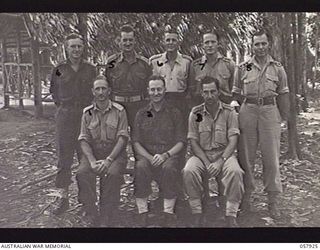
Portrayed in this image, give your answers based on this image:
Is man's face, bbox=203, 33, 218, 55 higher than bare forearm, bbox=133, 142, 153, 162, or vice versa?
man's face, bbox=203, 33, 218, 55

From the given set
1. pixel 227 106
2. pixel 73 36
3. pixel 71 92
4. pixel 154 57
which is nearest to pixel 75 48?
pixel 73 36

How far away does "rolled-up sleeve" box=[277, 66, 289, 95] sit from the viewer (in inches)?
92.6

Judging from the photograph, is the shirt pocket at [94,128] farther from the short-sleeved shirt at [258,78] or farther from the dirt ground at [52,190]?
the short-sleeved shirt at [258,78]

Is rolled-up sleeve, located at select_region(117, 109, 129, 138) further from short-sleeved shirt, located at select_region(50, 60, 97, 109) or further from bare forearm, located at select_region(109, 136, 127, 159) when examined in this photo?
short-sleeved shirt, located at select_region(50, 60, 97, 109)

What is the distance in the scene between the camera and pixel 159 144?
2363 millimetres

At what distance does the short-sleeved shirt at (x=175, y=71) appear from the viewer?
2350mm

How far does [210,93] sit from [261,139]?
286 millimetres

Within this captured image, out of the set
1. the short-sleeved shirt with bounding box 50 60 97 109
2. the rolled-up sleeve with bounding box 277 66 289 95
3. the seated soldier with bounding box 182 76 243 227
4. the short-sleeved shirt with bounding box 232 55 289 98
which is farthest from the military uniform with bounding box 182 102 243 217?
the short-sleeved shirt with bounding box 50 60 97 109

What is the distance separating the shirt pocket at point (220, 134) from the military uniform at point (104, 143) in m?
0.37

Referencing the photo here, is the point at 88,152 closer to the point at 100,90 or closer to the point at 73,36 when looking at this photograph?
the point at 100,90

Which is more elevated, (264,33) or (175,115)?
(264,33)

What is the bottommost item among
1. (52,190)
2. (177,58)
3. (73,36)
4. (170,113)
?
(52,190)

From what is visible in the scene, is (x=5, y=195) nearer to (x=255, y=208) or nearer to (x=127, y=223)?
(x=127, y=223)

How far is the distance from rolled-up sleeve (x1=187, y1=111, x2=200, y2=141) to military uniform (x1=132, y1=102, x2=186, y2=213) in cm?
3
